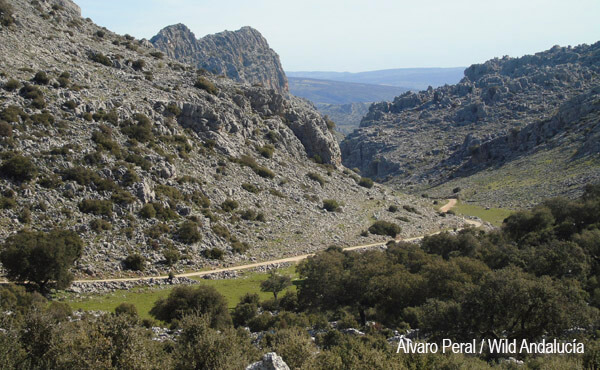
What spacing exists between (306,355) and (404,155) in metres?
142

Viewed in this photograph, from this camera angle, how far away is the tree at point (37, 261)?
33812 mm

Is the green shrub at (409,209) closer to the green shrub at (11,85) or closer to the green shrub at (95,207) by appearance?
the green shrub at (95,207)

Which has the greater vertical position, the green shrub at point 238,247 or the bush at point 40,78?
the bush at point 40,78

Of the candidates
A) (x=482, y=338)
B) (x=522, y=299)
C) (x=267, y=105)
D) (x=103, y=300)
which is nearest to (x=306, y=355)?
(x=482, y=338)

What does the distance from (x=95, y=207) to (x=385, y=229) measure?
45.7 metres

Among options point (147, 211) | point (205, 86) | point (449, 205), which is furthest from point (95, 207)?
point (449, 205)

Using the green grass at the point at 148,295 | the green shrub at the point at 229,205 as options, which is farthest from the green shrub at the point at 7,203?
the green shrub at the point at 229,205

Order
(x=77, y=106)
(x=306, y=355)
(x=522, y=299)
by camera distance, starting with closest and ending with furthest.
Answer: (x=306, y=355) → (x=522, y=299) → (x=77, y=106)

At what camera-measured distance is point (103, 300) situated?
35.6 meters

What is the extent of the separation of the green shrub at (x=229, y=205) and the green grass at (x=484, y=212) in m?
50.3

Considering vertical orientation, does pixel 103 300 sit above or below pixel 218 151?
below

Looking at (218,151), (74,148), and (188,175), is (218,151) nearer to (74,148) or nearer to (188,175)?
(188,175)

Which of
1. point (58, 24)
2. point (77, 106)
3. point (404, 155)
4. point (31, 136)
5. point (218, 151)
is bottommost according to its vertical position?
point (404, 155)

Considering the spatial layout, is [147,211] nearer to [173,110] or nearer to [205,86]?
[173,110]
